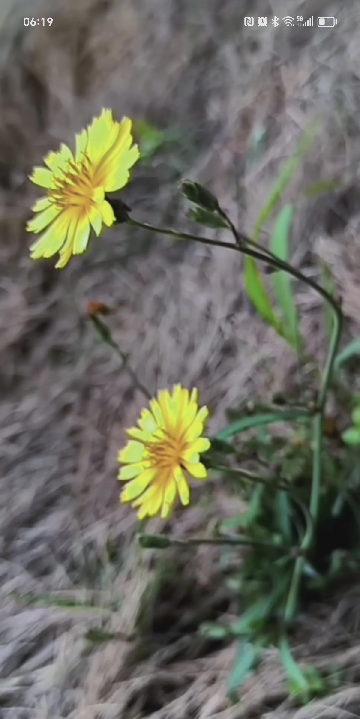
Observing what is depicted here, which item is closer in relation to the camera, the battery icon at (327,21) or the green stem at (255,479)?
the green stem at (255,479)

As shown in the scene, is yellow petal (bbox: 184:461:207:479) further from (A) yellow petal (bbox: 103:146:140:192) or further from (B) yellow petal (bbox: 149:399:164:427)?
(A) yellow petal (bbox: 103:146:140:192)

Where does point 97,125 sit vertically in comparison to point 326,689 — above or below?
above

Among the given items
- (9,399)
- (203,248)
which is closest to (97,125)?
(203,248)

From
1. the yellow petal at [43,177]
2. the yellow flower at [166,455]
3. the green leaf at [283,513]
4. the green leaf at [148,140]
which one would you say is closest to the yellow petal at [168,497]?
the yellow flower at [166,455]

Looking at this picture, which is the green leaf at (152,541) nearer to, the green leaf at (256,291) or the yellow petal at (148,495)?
the yellow petal at (148,495)

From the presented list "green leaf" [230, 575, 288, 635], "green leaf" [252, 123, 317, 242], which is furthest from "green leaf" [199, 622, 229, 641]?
"green leaf" [252, 123, 317, 242]

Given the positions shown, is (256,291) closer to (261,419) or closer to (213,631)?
(261,419)

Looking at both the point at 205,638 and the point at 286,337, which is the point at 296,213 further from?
the point at 205,638
